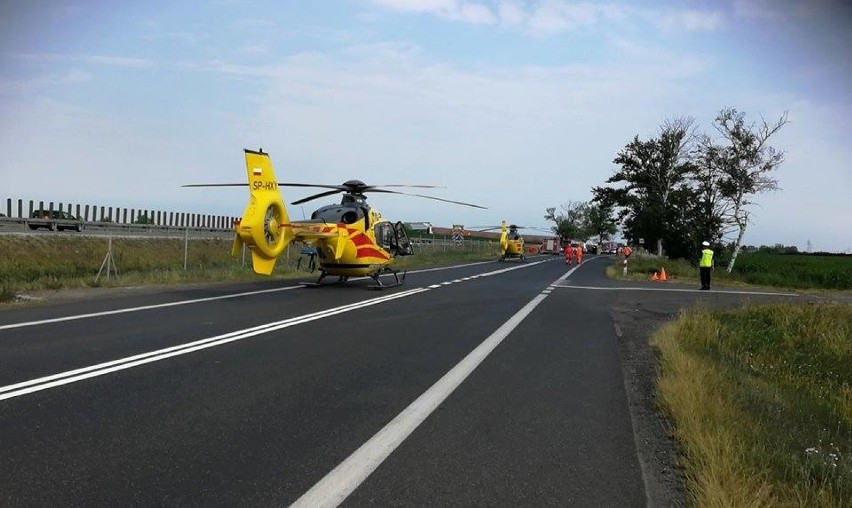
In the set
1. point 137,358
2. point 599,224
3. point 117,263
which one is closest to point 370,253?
point 137,358

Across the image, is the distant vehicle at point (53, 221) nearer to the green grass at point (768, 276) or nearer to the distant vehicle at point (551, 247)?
the green grass at point (768, 276)

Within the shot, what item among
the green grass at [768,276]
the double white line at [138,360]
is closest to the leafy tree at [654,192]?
the green grass at [768,276]

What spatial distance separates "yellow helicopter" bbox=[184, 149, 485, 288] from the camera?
56.3 ft

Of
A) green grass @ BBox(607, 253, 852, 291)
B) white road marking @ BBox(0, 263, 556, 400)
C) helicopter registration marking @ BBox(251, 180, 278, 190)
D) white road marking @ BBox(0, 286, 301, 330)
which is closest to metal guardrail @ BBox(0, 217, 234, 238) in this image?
white road marking @ BBox(0, 286, 301, 330)

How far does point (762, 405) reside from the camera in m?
7.86

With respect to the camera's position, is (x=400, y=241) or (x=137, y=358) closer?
(x=137, y=358)

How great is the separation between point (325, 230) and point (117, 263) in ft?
50.5

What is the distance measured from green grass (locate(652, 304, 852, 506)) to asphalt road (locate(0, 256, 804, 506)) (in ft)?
1.14

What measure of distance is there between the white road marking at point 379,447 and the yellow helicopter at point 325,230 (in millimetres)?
9126

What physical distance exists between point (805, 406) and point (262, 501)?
23.3 ft

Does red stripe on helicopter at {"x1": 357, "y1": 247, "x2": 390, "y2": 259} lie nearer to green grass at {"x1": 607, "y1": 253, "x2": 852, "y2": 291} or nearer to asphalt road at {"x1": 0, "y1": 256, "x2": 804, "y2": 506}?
asphalt road at {"x1": 0, "y1": 256, "x2": 804, "y2": 506}

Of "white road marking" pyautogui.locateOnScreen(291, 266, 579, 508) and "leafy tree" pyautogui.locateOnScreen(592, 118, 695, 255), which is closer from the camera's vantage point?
"white road marking" pyautogui.locateOnScreen(291, 266, 579, 508)

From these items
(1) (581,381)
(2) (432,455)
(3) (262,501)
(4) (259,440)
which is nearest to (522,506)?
(2) (432,455)

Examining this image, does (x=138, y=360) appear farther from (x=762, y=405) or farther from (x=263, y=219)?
(x=263, y=219)
